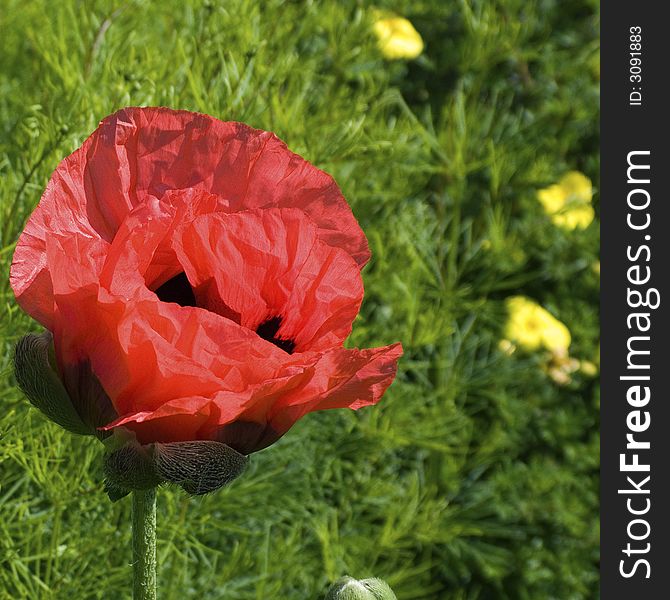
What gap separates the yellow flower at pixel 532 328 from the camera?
1.28 m

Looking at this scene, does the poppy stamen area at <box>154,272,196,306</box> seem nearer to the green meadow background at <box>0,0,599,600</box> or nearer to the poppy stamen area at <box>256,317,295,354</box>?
the poppy stamen area at <box>256,317,295,354</box>

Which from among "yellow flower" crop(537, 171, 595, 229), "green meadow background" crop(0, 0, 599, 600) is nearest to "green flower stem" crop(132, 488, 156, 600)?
"green meadow background" crop(0, 0, 599, 600)

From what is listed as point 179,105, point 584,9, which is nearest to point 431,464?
point 179,105

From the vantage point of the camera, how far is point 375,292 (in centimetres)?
114

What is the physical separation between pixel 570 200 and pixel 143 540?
3.39 ft

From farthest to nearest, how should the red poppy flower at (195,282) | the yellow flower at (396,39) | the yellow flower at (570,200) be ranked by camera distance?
the yellow flower at (570,200), the yellow flower at (396,39), the red poppy flower at (195,282)

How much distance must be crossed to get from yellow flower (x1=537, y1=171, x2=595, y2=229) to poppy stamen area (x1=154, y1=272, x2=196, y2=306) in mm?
933

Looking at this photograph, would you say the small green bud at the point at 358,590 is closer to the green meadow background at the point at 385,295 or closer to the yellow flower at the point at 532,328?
the green meadow background at the point at 385,295

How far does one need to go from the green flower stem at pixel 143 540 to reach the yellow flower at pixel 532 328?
2.82 ft

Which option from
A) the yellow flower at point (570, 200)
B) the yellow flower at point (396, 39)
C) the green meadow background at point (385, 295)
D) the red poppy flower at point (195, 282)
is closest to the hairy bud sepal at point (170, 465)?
the red poppy flower at point (195, 282)

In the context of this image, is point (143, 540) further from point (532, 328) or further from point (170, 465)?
point (532, 328)

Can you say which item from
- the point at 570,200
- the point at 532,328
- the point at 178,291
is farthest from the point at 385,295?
the point at 178,291

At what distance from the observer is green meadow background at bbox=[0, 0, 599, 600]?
87 cm

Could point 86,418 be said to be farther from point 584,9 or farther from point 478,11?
point 584,9
